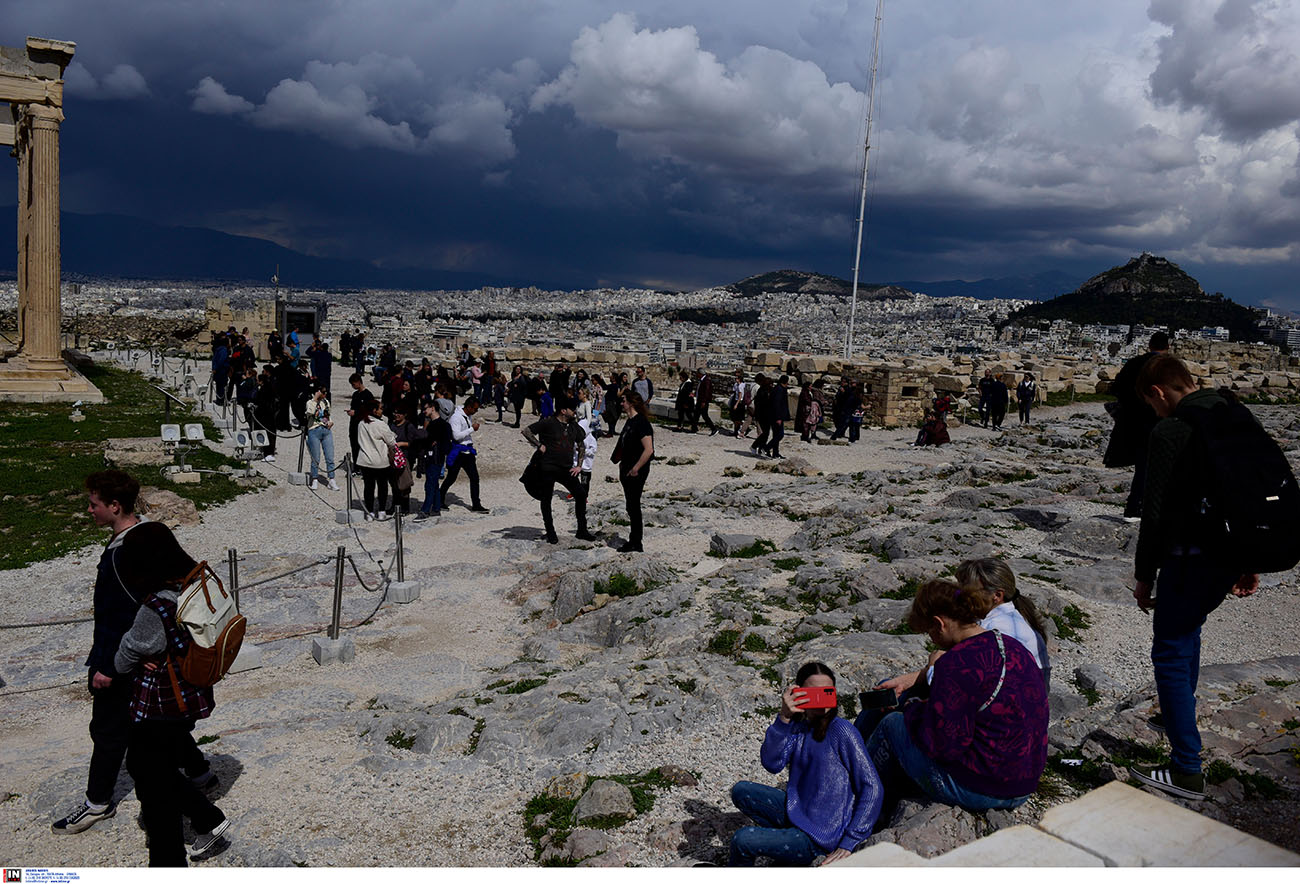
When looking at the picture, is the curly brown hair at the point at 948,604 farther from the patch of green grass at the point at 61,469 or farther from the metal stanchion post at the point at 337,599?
the patch of green grass at the point at 61,469

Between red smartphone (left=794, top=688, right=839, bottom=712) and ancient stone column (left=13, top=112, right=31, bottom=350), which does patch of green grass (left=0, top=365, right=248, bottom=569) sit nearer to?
ancient stone column (left=13, top=112, right=31, bottom=350)

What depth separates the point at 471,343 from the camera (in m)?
38.5

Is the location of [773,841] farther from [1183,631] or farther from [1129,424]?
[1129,424]

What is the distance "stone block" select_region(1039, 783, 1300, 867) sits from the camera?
2508mm

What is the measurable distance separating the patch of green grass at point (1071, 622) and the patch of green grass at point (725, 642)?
2395 millimetres

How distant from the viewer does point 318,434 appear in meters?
12.5

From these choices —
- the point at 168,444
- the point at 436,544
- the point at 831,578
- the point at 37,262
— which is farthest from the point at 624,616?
the point at 37,262

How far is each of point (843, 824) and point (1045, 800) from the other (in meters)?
1.26

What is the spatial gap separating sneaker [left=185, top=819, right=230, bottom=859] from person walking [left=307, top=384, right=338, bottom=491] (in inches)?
356

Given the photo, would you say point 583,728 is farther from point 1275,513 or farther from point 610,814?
point 1275,513

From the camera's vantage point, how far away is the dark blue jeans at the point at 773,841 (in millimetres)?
3234

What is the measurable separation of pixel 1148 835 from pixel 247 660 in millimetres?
6144

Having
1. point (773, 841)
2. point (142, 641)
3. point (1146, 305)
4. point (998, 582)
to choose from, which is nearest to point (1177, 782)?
point (998, 582)

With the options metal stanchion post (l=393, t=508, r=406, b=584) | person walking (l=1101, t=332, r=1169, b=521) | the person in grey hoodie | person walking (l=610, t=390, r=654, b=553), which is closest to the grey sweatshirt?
the person in grey hoodie
